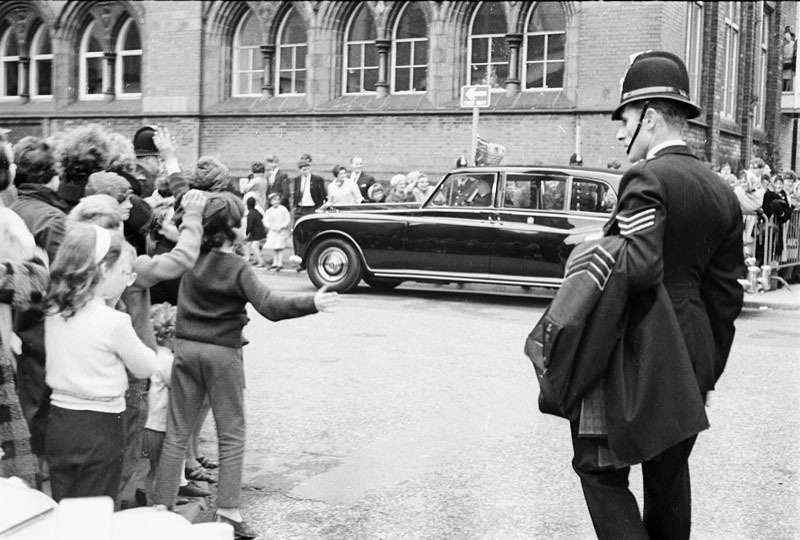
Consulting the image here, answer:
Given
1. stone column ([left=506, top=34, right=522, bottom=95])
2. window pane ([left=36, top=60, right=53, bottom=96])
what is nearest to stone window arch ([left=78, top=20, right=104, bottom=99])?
window pane ([left=36, top=60, right=53, bottom=96])

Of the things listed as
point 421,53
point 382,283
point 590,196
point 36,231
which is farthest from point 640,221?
point 421,53

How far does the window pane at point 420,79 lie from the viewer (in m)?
22.5

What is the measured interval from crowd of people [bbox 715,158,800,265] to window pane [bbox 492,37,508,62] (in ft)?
19.6

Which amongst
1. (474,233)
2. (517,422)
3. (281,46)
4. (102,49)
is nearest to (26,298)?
(517,422)

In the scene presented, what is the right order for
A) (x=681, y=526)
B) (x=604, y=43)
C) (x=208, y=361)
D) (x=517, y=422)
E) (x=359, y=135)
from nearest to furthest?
(x=681, y=526), (x=208, y=361), (x=517, y=422), (x=604, y=43), (x=359, y=135)

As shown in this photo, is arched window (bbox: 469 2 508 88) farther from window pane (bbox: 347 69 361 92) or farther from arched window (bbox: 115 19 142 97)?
arched window (bbox: 115 19 142 97)

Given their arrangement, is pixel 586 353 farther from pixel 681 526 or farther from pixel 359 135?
pixel 359 135

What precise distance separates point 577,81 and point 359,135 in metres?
4.94

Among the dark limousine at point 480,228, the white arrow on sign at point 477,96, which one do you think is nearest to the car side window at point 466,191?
the dark limousine at point 480,228

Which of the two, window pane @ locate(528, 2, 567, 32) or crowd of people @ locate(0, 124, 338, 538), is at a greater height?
window pane @ locate(528, 2, 567, 32)

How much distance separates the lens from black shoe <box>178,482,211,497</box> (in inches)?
200

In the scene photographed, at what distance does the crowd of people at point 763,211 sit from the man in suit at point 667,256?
11.7 meters

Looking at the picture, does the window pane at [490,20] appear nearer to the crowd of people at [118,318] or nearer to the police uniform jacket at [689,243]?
the crowd of people at [118,318]

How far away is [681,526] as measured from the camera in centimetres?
348
